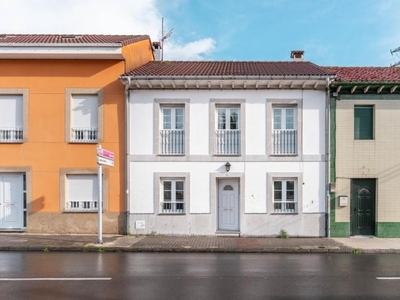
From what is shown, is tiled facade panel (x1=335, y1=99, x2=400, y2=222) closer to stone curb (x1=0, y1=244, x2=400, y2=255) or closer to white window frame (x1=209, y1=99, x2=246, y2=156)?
stone curb (x1=0, y1=244, x2=400, y2=255)

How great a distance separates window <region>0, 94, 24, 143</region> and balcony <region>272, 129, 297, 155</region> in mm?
9530

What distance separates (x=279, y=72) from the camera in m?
13.5

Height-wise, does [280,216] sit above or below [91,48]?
below

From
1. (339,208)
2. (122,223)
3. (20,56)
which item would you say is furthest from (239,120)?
(20,56)

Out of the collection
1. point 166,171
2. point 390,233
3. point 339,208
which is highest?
point 166,171

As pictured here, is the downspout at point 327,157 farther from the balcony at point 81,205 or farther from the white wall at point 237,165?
the balcony at point 81,205

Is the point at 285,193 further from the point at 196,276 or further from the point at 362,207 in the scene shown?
the point at 196,276

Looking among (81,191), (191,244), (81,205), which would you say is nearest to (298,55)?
(191,244)

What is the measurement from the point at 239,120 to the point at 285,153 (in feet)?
6.90

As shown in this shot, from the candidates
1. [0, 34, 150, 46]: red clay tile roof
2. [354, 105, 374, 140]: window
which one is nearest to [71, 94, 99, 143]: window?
[0, 34, 150, 46]: red clay tile roof

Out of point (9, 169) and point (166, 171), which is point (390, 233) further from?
point (9, 169)

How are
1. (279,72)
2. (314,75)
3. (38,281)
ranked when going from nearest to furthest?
(38,281) → (314,75) → (279,72)

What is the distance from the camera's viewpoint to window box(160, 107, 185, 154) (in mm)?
13312

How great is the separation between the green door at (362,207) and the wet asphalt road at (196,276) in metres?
2.85
